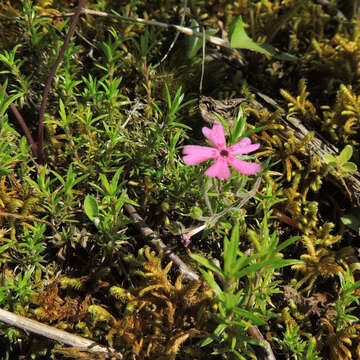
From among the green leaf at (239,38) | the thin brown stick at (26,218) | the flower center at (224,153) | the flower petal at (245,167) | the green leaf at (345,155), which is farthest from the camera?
the green leaf at (239,38)

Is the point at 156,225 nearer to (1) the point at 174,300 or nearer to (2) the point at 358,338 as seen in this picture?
(1) the point at 174,300

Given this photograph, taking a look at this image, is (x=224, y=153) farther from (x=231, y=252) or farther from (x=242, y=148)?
(x=231, y=252)

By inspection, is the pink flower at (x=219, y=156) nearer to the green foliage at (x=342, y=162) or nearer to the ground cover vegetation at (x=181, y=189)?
the ground cover vegetation at (x=181, y=189)

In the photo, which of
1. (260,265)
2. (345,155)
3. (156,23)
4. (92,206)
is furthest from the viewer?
(156,23)

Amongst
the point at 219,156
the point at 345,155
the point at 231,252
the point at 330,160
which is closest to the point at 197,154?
the point at 219,156

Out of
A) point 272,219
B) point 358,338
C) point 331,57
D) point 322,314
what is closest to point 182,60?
point 331,57

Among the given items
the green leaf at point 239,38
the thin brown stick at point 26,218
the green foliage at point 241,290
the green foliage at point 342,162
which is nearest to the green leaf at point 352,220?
the green foliage at point 342,162

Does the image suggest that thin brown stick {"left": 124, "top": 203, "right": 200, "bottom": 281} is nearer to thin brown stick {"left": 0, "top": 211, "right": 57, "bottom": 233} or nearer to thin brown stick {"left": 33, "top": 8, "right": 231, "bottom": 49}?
thin brown stick {"left": 0, "top": 211, "right": 57, "bottom": 233}

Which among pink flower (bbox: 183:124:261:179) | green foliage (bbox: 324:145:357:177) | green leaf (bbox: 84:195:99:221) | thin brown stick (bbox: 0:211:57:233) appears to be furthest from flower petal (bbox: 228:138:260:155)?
thin brown stick (bbox: 0:211:57:233)
